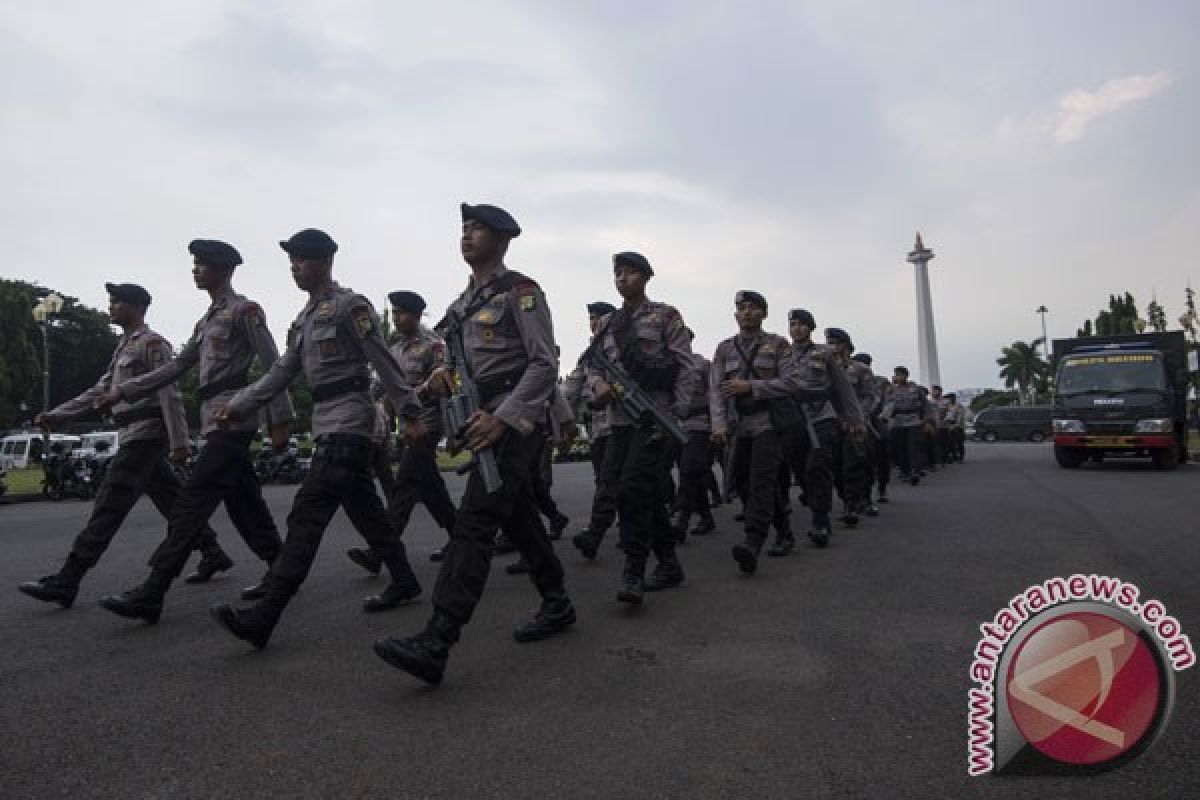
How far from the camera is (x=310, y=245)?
408 cm

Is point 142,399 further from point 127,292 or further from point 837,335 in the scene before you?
point 837,335

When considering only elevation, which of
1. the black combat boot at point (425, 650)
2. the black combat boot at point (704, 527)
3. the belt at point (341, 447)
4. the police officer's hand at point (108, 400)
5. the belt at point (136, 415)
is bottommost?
the black combat boot at point (704, 527)

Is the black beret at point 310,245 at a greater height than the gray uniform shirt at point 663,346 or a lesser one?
greater

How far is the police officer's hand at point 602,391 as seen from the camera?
461 centimetres

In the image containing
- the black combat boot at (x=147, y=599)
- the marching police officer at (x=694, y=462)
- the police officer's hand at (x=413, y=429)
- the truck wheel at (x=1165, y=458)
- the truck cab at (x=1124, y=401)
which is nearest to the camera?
the black combat boot at (x=147, y=599)

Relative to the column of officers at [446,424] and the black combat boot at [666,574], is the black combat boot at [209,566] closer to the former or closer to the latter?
the column of officers at [446,424]

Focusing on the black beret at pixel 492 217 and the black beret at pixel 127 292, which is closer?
the black beret at pixel 492 217

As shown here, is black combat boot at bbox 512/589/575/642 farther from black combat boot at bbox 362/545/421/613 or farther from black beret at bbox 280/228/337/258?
black beret at bbox 280/228/337/258

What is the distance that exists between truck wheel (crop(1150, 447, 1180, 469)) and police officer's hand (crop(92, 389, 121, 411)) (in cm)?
1558

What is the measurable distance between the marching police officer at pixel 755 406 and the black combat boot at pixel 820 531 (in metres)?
0.31

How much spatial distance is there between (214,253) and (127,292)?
1.02 metres

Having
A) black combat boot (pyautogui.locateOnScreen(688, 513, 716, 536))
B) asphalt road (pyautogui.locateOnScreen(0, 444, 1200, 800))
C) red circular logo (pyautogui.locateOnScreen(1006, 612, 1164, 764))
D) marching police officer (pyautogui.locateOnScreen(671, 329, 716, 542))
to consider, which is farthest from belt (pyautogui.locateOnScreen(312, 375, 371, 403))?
black combat boot (pyautogui.locateOnScreen(688, 513, 716, 536))

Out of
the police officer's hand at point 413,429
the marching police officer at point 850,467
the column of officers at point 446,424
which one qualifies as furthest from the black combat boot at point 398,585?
the marching police officer at point 850,467

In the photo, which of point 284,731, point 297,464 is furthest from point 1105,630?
point 297,464
